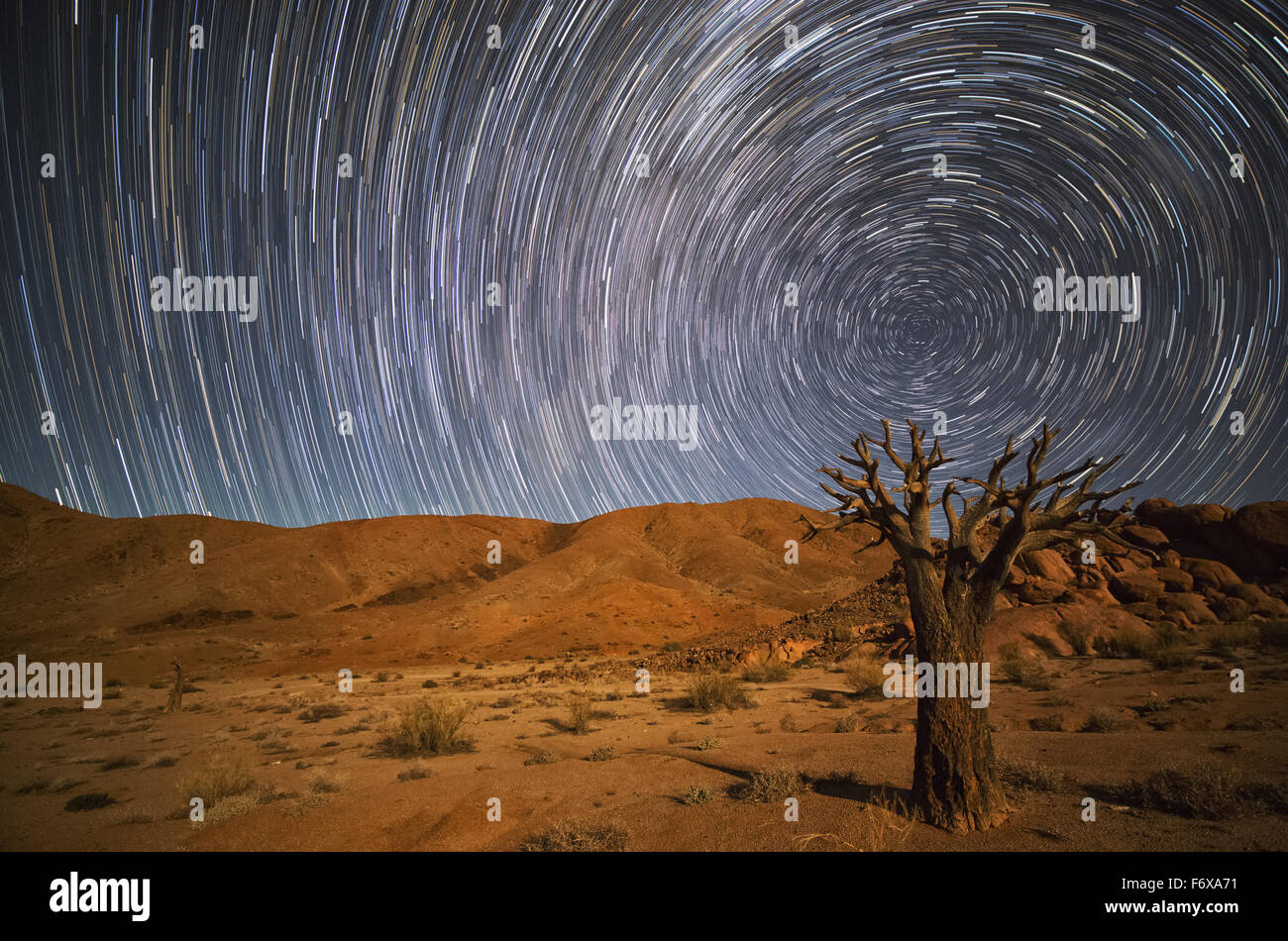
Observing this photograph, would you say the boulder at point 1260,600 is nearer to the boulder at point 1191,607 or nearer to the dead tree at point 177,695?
the boulder at point 1191,607

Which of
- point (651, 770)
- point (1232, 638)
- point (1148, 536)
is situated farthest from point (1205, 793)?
point (1148, 536)

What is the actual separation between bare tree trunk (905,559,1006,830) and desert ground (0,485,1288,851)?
318 millimetres

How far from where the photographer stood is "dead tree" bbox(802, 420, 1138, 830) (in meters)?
6.75

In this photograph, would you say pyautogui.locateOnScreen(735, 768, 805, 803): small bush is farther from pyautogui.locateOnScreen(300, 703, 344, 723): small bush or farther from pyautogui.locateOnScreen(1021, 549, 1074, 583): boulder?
pyautogui.locateOnScreen(1021, 549, 1074, 583): boulder

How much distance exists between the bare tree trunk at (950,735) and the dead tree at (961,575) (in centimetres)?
1

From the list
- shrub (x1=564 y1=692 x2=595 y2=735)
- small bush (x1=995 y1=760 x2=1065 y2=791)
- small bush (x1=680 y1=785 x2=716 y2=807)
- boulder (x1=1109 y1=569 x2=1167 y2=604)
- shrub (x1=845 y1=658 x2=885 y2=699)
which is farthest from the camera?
boulder (x1=1109 y1=569 x2=1167 y2=604)

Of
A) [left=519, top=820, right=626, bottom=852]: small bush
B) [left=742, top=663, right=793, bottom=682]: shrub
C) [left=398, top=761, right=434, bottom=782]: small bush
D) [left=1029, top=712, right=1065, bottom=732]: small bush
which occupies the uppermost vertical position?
[left=519, top=820, right=626, bottom=852]: small bush

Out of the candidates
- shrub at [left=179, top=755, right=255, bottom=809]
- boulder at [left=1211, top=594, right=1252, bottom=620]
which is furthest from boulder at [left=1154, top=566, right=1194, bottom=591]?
shrub at [left=179, top=755, right=255, bottom=809]

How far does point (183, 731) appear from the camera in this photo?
58.9 ft

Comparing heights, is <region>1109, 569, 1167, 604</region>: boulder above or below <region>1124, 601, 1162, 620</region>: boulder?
above

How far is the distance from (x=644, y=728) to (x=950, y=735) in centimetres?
1040

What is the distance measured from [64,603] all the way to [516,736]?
66865mm
